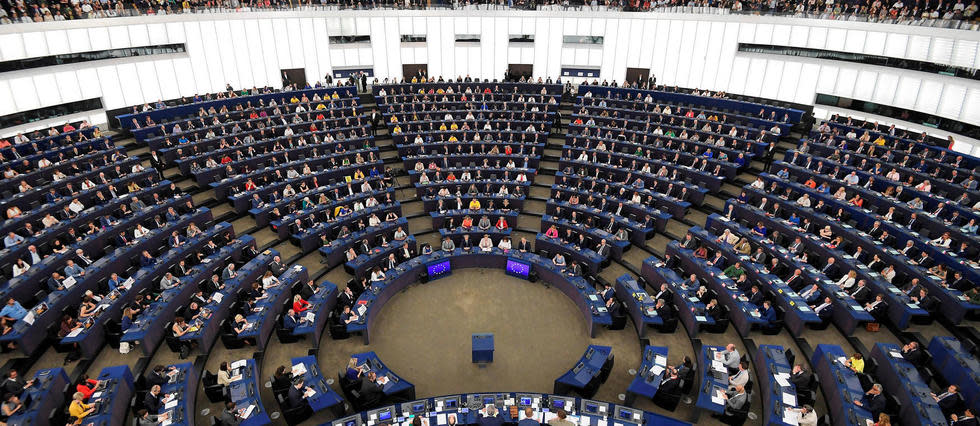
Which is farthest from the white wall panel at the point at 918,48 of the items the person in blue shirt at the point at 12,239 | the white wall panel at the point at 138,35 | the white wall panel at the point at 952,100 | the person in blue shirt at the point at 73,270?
the white wall panel at the point at 138,35

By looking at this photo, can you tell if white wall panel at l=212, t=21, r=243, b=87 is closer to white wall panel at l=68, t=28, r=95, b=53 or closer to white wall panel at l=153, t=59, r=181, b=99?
white wall panel at l=153, t=59, r=181, b=99

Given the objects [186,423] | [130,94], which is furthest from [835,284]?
[130,94]

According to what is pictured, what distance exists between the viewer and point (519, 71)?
33.4 m

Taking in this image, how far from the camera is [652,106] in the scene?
26.2 m

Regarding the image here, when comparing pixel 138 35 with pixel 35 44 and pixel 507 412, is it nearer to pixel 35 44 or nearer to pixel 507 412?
pixel 35 44

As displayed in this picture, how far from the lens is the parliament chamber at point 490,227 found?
11.5 meters

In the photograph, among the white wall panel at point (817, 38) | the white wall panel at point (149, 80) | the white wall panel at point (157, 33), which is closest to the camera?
the white wall panel at point (817, 38)

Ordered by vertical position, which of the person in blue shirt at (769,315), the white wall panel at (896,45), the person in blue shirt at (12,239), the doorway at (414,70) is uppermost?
the white wall panel at (896,45)

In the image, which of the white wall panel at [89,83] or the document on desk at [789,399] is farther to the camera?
the white wall panel at [89,83]

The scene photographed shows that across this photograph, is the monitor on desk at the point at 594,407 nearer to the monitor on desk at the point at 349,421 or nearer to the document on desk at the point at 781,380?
the document on desk at the point at 781,380

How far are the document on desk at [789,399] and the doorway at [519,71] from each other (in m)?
25.6

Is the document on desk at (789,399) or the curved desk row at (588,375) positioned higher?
the document on desk at (789,399)

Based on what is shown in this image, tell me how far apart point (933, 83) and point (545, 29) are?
19444mm

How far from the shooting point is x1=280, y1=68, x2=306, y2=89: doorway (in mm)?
30766
